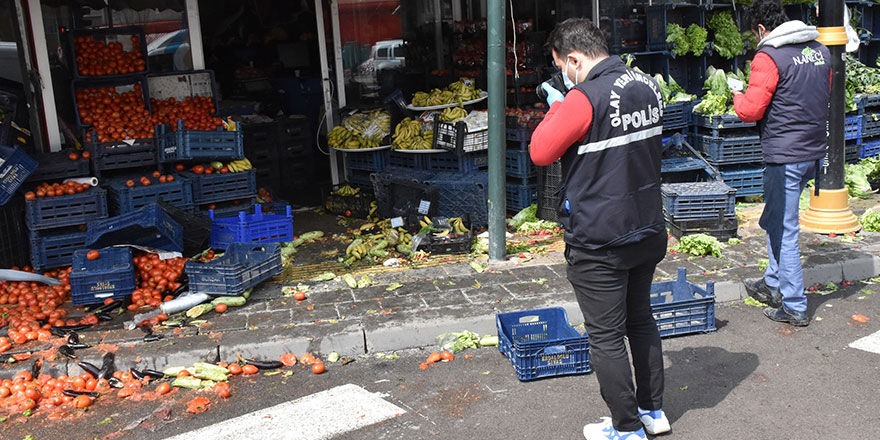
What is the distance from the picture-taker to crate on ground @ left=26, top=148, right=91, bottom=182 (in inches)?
341

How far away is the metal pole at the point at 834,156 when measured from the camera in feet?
26.7

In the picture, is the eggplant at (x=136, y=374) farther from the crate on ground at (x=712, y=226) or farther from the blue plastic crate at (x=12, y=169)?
the crate on ground at (x=712, y=226)

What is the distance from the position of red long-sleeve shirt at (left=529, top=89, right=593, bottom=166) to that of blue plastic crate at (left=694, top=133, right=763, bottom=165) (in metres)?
6.93

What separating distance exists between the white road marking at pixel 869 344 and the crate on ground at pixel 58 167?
25.2 ft

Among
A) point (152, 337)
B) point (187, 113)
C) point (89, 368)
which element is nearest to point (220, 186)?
point (187, 113)

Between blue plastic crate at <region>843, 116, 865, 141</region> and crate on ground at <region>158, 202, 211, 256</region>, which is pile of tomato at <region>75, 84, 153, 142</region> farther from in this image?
blue plastic crate at <region>843, 116, 865, 141</region>

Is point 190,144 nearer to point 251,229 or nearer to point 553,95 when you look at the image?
point 251,229

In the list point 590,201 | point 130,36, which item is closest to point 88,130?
point 130,36

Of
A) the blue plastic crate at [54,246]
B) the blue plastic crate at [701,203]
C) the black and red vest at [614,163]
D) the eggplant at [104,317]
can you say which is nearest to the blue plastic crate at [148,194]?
Answer: the blue plastic crate at [54,246]

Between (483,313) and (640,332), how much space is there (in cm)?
235

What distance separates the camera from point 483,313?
22.2ft

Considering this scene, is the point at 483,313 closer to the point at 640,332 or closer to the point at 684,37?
the point at 640,332

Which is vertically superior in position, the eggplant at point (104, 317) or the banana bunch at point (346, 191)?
the banana bunch at point (346, 191)

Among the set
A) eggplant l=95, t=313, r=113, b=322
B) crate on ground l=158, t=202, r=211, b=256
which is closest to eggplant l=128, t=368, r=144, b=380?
eggplant l=95, t=313, r=113, b=322
